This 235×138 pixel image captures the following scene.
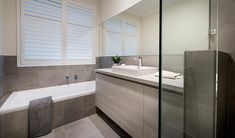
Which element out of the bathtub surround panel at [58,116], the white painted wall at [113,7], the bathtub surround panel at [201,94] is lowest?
the bathtub surround panel at [58,116]

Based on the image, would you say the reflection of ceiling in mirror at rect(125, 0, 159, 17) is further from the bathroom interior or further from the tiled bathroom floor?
the tiled bathroom floor

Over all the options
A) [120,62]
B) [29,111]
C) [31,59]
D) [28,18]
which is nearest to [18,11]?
[28,18]

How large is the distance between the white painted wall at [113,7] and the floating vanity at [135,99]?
1209mm

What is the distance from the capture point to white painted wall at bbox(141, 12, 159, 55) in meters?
1.66

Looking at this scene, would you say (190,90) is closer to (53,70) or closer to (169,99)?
(169,99)

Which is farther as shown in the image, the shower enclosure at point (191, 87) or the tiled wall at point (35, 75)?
the tiled wall at point (35, 75)

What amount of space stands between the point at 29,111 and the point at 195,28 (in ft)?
7.16

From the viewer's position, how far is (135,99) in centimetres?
119

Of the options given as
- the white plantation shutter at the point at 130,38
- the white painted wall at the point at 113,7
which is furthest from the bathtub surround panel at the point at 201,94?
the white painted wall at the point at 113,7

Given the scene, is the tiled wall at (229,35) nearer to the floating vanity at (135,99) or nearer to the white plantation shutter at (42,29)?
the floating vanity at (135,99)

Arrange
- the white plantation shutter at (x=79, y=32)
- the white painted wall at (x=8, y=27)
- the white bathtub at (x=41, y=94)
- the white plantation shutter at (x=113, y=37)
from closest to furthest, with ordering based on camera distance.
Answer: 1. the white bathtub at (x=41, y=94)
2. the white painted wall at (x=8, y=27)
3. the white plantation shutter at (x=113, y=37)
4. the white plantation shutter at (x=79, y=32)

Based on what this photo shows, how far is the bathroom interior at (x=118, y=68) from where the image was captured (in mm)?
803

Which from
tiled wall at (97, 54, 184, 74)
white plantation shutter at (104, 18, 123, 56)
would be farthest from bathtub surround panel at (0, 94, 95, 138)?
white plantation shutter at (104, 18, 123, 56)

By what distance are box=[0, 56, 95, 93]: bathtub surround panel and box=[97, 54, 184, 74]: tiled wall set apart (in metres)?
0.48
